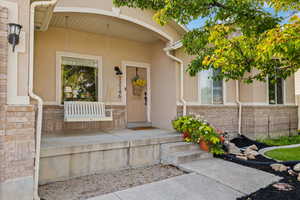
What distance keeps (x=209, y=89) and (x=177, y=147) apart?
2993 mm

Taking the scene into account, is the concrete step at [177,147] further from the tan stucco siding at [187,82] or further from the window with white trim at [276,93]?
the window with white trim at [276,93]

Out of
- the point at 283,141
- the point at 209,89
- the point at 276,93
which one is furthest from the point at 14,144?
the point at 276,93

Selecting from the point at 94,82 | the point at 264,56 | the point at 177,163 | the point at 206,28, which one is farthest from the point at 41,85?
the point at 264,56

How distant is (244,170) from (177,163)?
4.32 ft

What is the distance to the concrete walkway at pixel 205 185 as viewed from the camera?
2791mm

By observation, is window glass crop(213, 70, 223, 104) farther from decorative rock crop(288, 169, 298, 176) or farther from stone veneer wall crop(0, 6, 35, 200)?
stone veneer wall crop(0, 6, 35, 200)

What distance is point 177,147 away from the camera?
4453 millimetres

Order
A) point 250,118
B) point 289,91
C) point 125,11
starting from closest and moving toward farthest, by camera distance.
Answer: point 125,11 → point 250,118 → point 289,91

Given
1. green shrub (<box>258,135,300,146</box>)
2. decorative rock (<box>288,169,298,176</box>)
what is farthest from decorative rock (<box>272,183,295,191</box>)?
green shrub (<box>258,135,300,146</box>)

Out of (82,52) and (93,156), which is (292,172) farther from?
(82,52)

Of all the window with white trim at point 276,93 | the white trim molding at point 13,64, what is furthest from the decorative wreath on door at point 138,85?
the window with white trim at point 276,93

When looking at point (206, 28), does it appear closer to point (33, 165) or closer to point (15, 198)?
point (33, 165)

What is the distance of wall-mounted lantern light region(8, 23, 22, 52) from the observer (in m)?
2.58

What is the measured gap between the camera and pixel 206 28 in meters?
3.21
